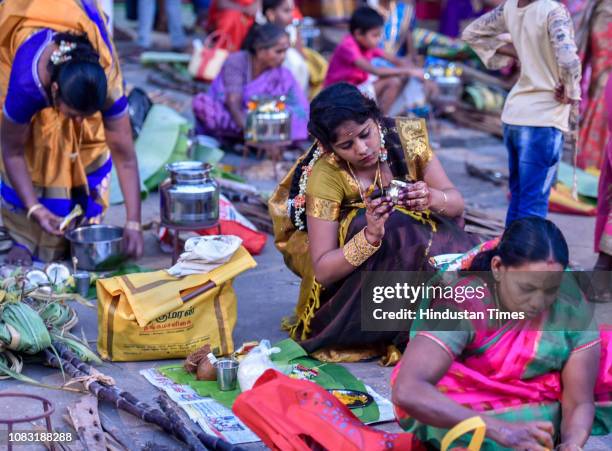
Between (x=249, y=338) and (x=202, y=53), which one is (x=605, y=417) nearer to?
(x=249, y=338)

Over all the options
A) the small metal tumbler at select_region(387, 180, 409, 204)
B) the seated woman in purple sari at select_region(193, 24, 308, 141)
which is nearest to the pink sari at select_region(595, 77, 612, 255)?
the small metal tumbler at select_region(387, 180, 409, 204)

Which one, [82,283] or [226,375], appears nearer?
[226,375]

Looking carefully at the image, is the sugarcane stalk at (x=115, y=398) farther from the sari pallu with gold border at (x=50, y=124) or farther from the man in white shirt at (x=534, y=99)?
the man in white shirt at (x=534, y=99)

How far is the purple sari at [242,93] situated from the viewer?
7.54 m

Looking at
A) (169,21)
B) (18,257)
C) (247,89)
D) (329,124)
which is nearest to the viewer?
(329,124)

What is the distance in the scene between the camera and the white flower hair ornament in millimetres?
4535

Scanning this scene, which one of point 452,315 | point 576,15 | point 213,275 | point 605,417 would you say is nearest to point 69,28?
point 213,275

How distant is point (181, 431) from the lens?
322cm

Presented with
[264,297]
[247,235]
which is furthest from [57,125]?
[264,297]

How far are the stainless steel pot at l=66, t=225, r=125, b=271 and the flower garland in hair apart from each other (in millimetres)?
1175

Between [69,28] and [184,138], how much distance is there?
2.10 meters

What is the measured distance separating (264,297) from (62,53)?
1.49 m

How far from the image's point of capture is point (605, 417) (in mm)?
2855

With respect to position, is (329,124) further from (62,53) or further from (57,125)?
(57,125)
